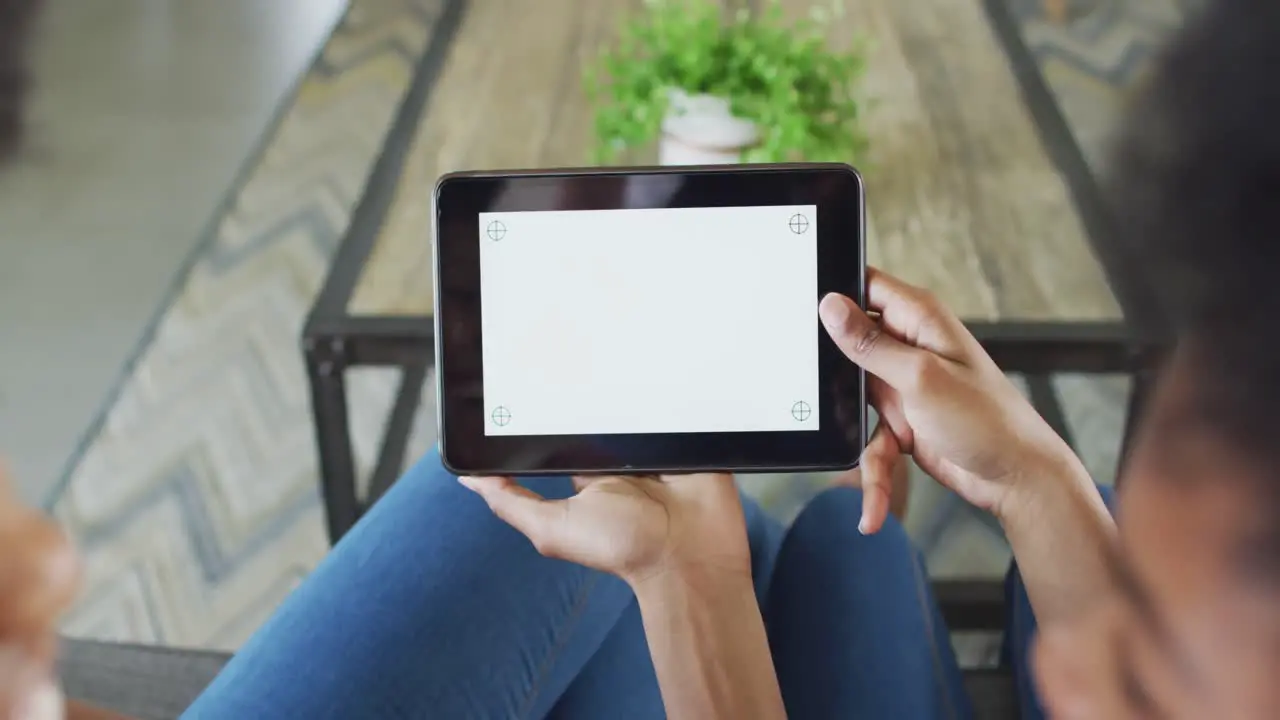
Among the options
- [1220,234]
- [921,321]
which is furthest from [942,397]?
[1220,234]

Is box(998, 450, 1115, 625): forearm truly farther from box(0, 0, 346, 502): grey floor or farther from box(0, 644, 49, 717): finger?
box(0, 0, 346, 502): grey floor

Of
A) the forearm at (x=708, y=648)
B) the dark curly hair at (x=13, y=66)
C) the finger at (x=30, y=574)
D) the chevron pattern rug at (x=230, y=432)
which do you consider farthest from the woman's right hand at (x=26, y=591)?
the chevron pattern rug at (x=230, y=432)

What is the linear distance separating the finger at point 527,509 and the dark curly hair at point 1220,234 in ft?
1.48

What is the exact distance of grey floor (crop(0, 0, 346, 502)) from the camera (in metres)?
1.24

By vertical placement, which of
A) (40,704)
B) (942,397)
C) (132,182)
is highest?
(40,704)

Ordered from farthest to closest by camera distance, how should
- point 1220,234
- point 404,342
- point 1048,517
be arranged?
point 404,342 < point 1048,517 < point 1220,234

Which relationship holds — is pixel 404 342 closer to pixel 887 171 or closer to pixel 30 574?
pixel 887 171

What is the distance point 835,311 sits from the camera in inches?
20.0

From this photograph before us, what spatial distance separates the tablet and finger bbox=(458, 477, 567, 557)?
0.02m

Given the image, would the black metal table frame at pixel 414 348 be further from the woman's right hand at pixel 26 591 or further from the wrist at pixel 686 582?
the woman's right hand at pixel 26 591

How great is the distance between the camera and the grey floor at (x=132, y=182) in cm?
124

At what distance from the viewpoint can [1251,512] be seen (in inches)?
4.7

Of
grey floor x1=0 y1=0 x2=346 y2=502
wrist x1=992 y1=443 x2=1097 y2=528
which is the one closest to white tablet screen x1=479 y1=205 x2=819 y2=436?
wrist x1=992 y1=443 x2=1097 y2=528

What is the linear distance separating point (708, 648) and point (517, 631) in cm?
15
